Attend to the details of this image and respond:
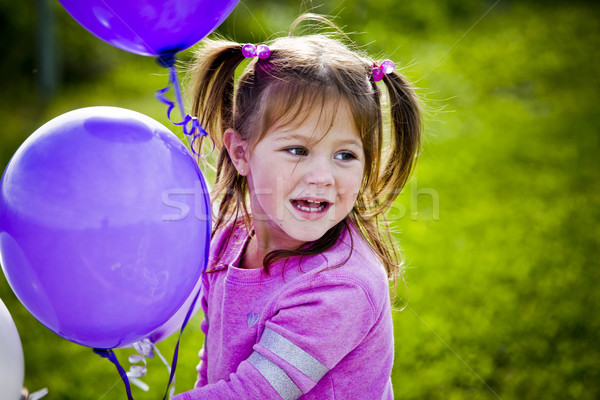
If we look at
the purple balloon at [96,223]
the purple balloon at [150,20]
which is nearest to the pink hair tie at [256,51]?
the purple balloon at [150,20]

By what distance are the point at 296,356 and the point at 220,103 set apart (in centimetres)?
87

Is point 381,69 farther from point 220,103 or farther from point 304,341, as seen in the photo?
point 304,341

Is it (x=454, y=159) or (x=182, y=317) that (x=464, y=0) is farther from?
(x=182, y=317)

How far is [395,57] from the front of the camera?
6480 millimetres

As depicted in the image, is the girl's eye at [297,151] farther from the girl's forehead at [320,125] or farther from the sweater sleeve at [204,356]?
the sweater sleeve at [204,356]

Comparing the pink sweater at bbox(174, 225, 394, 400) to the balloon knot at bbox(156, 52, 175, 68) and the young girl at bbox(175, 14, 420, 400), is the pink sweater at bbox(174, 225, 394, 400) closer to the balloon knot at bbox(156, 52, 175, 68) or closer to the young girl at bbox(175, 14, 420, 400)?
the young girl at bbox(175, 14, 420, 400)

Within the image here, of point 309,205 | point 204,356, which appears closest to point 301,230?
point 309,205

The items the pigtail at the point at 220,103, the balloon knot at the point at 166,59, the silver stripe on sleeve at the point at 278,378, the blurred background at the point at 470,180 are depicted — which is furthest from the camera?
the blurred background at the point at 470,180

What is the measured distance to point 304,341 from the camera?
1.49m

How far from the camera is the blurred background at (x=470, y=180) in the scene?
116 inches

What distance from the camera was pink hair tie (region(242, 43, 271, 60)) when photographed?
1746mm

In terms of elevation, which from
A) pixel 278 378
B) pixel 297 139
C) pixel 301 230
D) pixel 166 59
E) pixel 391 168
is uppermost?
pixel 166 59

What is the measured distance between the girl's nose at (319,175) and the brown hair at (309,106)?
5.9 inches

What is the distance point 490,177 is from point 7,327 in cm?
398
